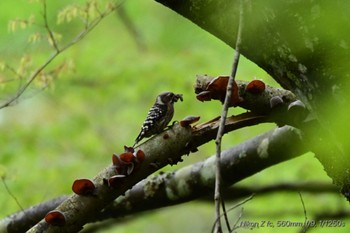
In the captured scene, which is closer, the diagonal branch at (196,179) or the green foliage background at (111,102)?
the diagonal branch at (196,179)

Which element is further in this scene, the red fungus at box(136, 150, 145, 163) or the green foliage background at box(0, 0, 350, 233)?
the green foliage background at box(0, 0, 350, 233)

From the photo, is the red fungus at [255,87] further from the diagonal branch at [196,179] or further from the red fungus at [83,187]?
the diagonal branch at [196,179]

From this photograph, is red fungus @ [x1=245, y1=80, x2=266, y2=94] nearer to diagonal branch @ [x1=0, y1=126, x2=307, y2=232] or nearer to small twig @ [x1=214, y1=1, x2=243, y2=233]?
small twig @ [x1=214, y1=1, x2=243, y2=233]

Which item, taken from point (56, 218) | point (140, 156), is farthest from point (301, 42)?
point (56, 218)

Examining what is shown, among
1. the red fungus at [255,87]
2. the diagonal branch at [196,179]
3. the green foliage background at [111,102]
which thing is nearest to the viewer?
the red fungus at [255,87]

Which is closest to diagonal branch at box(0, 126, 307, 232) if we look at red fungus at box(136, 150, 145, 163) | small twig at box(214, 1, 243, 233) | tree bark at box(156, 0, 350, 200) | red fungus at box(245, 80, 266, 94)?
red fungus at box(245, 80, 266, 94)

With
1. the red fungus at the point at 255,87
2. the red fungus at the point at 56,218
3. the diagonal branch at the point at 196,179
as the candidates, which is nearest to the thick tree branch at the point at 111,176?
the red fungus at the point at 56,218
